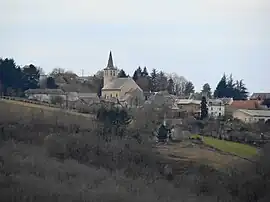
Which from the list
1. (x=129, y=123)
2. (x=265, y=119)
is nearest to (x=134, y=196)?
(x=129, y=123)

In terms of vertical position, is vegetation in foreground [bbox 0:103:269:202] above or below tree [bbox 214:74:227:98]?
below

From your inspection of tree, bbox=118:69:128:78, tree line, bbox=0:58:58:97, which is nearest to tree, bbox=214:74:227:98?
tree, bbox=118:69:128:78

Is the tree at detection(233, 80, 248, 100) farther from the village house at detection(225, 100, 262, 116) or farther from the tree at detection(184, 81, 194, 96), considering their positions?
the village house at detection(225, 100, 262, 116)

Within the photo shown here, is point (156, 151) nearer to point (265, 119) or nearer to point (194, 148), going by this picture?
point (194, 148)

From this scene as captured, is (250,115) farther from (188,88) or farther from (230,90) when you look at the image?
(188,88)

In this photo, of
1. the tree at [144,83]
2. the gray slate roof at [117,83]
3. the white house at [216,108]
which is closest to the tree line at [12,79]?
the gray slate roof at [117,83]

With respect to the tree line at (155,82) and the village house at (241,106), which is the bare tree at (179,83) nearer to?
the tree line at (155,82)
